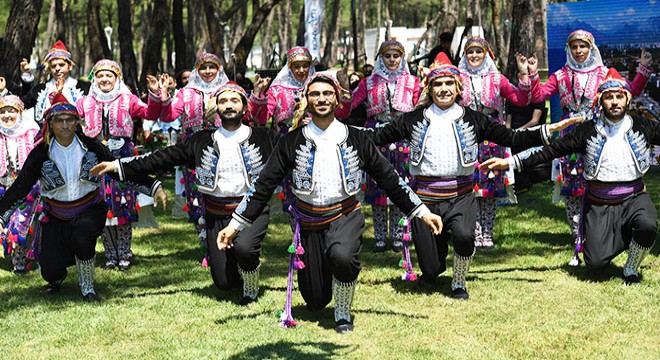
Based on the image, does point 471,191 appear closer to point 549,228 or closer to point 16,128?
point 549,228

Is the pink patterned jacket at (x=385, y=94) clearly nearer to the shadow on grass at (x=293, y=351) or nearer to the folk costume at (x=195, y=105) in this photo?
the folk costume at (x=195, y=105)

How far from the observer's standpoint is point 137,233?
10.9 metres

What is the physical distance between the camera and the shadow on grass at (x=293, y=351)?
19.4 feet

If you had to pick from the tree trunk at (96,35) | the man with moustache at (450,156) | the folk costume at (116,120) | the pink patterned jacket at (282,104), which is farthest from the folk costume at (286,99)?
the tree trunk at (96,35)

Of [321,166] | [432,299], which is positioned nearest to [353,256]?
[321,166]

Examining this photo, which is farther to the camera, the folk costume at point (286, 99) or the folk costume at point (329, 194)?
the folk costume at point (286, 99)

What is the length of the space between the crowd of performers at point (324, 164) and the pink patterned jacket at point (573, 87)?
1cm

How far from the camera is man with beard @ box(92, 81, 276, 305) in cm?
708

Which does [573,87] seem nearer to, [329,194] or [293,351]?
[329,194]

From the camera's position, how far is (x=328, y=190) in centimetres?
636

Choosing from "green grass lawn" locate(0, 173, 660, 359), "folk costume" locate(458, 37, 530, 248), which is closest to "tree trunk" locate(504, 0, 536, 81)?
"folk costume" locate(458, 37, 530, 248)

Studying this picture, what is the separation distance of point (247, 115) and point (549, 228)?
397cm

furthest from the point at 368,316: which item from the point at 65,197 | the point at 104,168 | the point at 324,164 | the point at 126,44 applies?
Result: the point at 126,44

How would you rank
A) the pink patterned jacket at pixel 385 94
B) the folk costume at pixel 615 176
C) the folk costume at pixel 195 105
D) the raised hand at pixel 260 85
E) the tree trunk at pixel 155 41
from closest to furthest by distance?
the folk costume at pixel 615 176 < the raised hand at pixel 260 85 < the folk costume at pixel 195 105 < the pink patterned jacket at pixel 385 94 < the tree trunk at pixel 155 41
